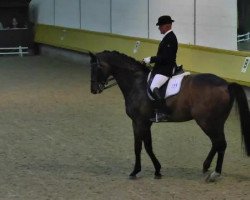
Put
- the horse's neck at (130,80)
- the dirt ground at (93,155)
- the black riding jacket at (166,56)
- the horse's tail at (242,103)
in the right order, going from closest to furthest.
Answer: the dirt ground at (93,155), the horse's tail at (242,103), the black riding jacket at (166,56), the horse's neck at (130,80)

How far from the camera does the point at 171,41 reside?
6773 mm

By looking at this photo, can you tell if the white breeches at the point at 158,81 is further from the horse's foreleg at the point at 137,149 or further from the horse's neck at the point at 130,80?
the horse's foreleg at the point at 137,149

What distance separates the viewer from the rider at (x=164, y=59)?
678 cm

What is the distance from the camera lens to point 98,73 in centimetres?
709

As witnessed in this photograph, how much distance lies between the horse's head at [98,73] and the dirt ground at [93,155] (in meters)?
1.09

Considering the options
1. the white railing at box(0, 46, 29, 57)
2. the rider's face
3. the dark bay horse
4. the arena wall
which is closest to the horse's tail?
the dark bay horse

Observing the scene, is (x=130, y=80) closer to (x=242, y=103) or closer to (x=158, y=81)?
(x=158, y=81)

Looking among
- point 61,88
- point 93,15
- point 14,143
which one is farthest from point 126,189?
point 93,15

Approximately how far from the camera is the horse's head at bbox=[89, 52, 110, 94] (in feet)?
23.2

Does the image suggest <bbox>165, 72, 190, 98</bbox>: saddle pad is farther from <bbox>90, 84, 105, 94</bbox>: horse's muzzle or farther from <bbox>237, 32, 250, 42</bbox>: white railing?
Answer: <bbox>237, 32, 250, 42</bbox>: white railing

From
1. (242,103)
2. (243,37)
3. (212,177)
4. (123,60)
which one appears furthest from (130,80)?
(243,37)

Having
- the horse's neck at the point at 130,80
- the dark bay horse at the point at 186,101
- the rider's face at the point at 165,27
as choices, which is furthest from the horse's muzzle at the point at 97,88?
the rider's face at the point at 165,27

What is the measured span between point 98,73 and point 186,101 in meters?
1.16

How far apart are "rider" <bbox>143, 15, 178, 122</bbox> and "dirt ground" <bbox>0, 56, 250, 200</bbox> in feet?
3.02
